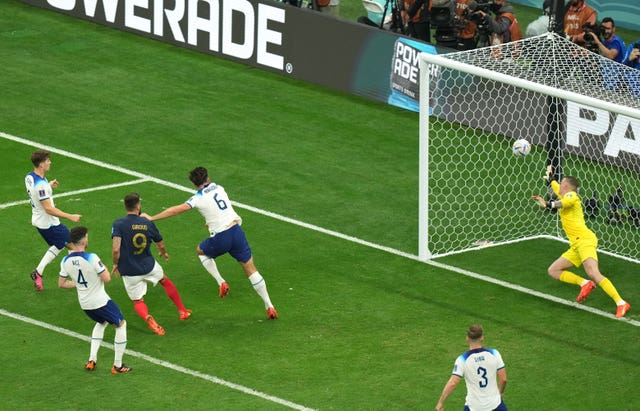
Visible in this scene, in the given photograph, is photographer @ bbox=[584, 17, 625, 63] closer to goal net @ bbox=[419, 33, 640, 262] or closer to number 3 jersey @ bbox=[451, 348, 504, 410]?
goal net @ bbox=[419, 33, 640, 262]

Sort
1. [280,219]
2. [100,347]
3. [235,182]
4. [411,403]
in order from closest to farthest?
[411,403] → [100,347] → [280,219] → [235,182]

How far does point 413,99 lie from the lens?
2552 cm

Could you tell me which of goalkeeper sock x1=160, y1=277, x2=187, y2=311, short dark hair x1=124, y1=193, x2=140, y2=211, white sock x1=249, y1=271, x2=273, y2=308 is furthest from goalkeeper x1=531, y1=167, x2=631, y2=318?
short dark hair x1=124, y1=193, x2=140, y2=211

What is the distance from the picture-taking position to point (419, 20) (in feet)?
87.8

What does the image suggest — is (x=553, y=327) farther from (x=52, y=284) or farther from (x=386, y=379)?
(x=52, y=284)

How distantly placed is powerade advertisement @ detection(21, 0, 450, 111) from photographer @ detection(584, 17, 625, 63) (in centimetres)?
276

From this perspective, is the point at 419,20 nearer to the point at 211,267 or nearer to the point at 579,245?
the point at 579,245

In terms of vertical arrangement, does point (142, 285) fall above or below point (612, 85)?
below

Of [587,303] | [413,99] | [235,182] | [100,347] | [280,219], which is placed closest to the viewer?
[100,347]

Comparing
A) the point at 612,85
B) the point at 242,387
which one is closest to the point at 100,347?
the point at 242,387

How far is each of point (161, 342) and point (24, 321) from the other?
6.08 ft

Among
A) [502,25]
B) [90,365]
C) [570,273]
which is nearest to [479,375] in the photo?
[90,365]

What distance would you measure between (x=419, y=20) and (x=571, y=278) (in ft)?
32.4

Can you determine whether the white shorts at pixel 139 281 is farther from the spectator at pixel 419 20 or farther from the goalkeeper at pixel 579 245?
the spectator at pixel 419 20
